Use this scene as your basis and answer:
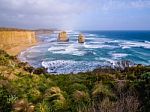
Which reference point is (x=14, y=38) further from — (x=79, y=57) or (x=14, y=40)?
(x=79, y=57)

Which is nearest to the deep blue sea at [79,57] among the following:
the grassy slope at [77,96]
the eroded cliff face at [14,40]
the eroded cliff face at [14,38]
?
the eroded cliff face at [14,40]

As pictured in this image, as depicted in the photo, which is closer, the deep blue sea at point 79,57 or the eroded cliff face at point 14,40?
the deep blue sea at point 79,57

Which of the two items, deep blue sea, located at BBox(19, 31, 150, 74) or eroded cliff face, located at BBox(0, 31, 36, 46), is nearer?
deep blue sea, located at BBox(19, 31, 150, 74)

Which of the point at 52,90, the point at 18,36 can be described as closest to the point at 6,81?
the point at 52,90

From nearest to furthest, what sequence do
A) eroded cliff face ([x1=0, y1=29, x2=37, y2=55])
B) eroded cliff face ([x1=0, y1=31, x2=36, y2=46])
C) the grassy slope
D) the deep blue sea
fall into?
the grassy slope
the deep blue sea
eroded cliff face ([x1=0, y1=29, x2=37, y2=55])
eroded cliff face ([x1=0, y1=31, x2=36, y2=46])

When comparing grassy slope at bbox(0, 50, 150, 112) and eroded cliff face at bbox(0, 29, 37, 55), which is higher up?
grassy slope at bbox(0, 50, 150, 112)

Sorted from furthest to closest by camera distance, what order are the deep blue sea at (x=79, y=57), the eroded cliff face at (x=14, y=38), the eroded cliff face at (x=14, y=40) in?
1. the eroded cliff face at (x=14, y=38)
2. the eroded cliff face at (x=14, y=40)
3. the deep blue sea at (x=79, y=57)

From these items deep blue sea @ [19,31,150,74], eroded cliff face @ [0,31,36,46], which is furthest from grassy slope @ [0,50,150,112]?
eroded cliff face @ [0,31,36,46]

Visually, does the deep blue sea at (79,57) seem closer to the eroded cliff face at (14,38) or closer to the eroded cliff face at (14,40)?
the eroded cliff face at (14,40)

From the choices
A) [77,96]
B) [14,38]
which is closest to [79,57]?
[77,96]

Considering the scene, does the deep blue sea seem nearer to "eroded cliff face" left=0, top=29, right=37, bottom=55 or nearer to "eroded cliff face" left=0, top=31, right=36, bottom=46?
"eroded cliff face" left=0, top=29, right=37, bottom=55

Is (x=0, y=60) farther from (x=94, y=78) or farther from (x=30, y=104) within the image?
(x=30, y=104)

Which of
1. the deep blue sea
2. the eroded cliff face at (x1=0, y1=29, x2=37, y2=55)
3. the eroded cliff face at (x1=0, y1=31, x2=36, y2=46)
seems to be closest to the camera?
the deep blue sea
